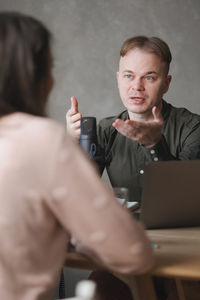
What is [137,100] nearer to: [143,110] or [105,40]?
[143,110]

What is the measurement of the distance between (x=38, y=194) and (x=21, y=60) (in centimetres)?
26

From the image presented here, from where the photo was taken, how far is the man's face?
7.07ft

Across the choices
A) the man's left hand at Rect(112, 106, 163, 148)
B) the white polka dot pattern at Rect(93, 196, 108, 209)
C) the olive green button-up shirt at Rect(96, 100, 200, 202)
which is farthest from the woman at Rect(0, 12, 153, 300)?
the olive green button-up shirt at Rect(96, 100, 200, 202)

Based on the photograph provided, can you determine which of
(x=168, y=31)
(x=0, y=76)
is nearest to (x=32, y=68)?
(x=0, y=76)

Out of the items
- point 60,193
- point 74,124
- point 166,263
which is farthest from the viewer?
point 74,124

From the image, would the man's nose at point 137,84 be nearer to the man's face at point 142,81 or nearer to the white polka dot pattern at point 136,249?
the man's face at point 142,81

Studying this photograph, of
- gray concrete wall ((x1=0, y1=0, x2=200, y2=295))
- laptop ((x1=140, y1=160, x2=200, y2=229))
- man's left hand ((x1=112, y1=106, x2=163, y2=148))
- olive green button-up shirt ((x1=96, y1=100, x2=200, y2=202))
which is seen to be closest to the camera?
laptop ((x1=140, y1=160, x2=200, y2=229))

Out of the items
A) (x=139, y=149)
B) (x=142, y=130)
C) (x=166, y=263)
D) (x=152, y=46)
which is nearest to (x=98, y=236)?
(x=166, y=263)

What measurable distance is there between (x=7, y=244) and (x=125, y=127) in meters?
0.85

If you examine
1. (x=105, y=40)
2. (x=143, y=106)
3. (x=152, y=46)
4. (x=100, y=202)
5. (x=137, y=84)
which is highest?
(x=105, y=40)

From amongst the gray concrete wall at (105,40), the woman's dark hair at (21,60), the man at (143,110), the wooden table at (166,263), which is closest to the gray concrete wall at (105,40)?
the gray concrete wall at (105,40)

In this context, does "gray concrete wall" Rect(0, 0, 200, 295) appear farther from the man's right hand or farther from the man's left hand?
the man's left hand

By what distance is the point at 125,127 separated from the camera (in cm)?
159

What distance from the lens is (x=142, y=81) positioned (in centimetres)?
217
